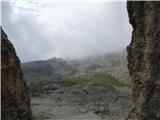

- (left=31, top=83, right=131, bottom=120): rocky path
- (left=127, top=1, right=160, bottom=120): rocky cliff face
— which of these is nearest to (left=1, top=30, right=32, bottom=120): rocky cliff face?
(left=127, top=1, right=160, bottom=120): rocky cliff face

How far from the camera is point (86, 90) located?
371 ft

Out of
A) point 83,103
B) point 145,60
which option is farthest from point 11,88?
point 83,103

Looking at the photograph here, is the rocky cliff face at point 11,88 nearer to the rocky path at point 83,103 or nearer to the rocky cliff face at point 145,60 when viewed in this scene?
the rocky cliff face at point 145,60

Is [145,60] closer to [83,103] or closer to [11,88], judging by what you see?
[11,88]

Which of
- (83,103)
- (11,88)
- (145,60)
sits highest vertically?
(145,60)

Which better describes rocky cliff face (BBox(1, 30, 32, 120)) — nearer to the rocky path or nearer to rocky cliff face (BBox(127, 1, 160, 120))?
rocky cliff face (BBox(127, 1, 160, 120))

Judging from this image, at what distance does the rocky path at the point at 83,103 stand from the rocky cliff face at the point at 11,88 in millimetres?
38223

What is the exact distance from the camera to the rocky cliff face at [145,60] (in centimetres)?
1506

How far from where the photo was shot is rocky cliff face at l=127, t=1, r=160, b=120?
1506 centimetres

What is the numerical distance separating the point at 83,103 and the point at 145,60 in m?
81.3

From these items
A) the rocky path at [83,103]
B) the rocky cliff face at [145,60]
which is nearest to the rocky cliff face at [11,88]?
the rocky cliff face at [145,60]

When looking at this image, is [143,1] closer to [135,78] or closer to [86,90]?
[135,78]

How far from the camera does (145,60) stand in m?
15.7

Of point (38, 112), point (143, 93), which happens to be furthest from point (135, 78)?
point (38, 112)
